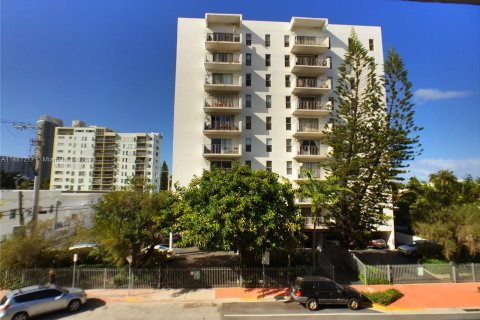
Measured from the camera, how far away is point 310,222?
87.9ft

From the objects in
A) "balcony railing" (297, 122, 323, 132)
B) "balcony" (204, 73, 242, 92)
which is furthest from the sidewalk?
"balcony" (204, 73, 242, 92)

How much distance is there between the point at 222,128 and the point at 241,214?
14814mm

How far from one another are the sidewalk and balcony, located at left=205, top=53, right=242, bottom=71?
21.5 meters

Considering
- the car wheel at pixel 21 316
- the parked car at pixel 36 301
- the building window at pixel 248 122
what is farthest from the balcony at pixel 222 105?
the car wheel at pixel 21 316

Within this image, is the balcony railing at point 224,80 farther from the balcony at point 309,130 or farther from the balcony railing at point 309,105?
the balcony at point 309,130

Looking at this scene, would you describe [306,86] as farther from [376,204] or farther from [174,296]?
[174,296]

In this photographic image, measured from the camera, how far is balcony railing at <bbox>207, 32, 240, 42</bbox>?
95.3 ft

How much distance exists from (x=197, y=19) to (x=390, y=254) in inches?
1235

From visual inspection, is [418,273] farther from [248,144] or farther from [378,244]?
[248,144]

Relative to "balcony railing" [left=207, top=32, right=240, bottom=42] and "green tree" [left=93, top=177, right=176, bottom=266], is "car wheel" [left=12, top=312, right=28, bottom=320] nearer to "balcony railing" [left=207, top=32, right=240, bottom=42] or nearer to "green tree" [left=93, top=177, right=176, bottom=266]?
"green tree" [left=93, top=177, right=176, bottom=266]

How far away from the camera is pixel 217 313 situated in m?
13.5

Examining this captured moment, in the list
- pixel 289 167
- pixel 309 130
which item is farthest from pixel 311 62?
pixel 289 167

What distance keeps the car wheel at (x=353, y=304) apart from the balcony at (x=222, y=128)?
18054mm

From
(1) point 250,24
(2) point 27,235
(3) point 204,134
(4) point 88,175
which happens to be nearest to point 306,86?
(1) point 250,24
